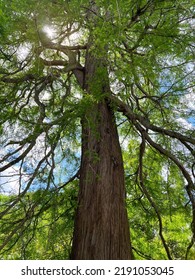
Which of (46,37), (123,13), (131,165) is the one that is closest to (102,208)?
(123,13)

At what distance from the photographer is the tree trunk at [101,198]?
2.74 metres

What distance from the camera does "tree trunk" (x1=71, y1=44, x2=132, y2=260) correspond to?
2.74 meters

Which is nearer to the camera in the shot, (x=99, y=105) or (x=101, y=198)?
(x=101, y=198)

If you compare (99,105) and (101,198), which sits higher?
(99,105)

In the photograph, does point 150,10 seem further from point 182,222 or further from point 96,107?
point 182,222

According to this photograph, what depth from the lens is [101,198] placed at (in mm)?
3041

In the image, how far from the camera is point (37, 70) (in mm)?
3855

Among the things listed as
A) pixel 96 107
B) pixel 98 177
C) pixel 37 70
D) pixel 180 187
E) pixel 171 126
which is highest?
pixel 37 70

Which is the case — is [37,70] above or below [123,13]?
above

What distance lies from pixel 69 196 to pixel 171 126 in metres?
1.69
